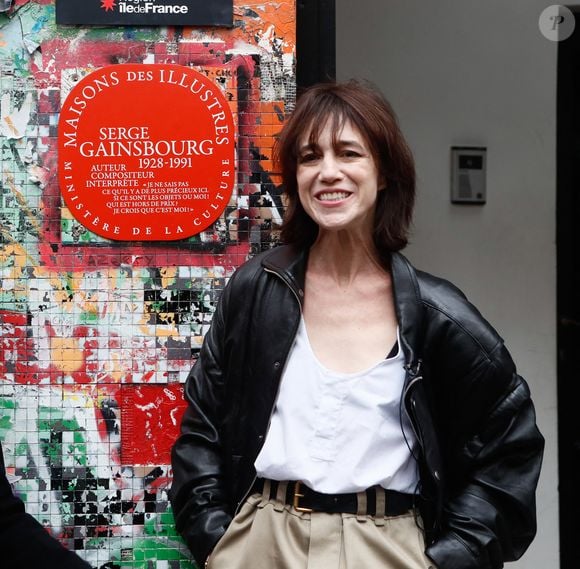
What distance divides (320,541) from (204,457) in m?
0.43

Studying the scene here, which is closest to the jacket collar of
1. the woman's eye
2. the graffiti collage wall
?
the woman's eye

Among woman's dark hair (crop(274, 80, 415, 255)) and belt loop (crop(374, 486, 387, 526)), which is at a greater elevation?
woman's dark hair (crop(274, 80, 415, 255))

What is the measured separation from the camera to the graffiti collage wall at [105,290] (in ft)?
9.78

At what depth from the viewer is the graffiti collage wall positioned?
9.78 ft

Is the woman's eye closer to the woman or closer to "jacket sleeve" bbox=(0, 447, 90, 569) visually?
the woman

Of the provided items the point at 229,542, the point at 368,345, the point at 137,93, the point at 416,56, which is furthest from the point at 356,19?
the point at 229,542

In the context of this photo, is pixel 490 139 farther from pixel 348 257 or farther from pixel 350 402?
pixel 350 402

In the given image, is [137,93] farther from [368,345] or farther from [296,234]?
[368,345]

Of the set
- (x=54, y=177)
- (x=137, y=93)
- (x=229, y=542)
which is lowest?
(x=229, y=542)

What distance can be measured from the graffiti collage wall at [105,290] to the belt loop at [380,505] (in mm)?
859

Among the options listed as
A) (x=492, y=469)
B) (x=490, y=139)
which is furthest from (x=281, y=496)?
(x=490, y=139)

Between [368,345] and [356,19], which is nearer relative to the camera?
[368,345]

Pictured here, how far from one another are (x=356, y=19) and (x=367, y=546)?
290cm

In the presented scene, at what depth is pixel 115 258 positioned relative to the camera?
3000mm
